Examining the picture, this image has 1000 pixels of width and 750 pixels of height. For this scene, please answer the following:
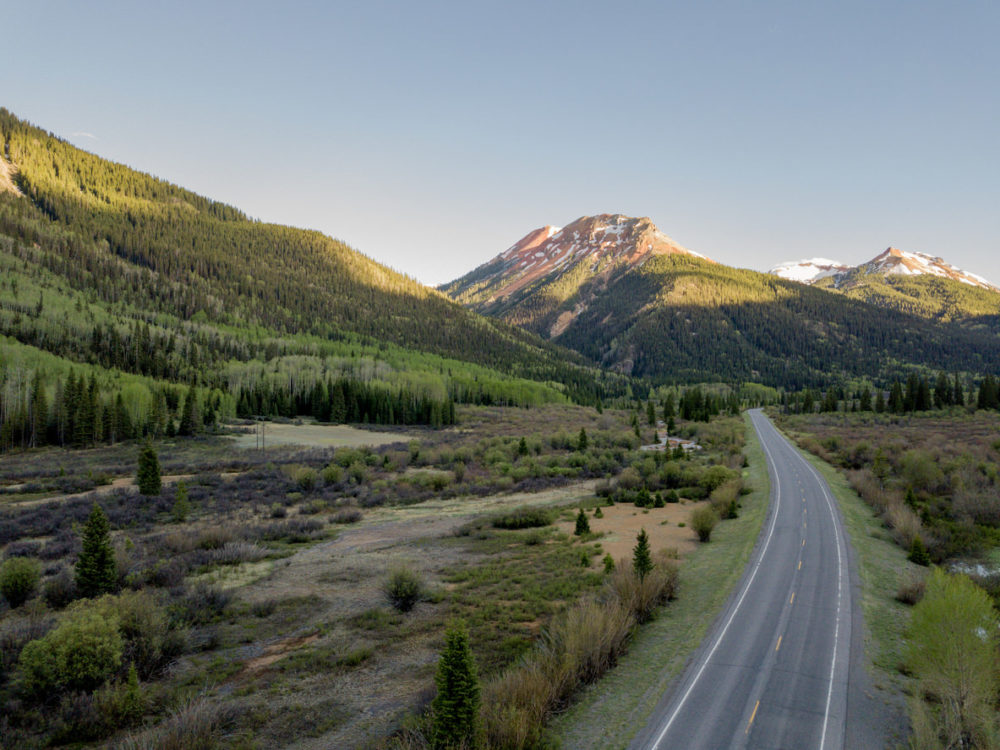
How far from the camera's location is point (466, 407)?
5226 inches

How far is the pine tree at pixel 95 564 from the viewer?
18109 mm

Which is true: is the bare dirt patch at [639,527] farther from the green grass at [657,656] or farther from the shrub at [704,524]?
the green grass at [657,656]

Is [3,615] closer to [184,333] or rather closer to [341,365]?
[341,365]

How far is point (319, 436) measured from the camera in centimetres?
8675

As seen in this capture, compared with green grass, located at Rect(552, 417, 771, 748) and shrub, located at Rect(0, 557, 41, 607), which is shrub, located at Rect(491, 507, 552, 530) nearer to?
green grass, located at Rect(552, 417, 771, 748)

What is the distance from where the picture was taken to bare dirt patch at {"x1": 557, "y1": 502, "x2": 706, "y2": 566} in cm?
2816

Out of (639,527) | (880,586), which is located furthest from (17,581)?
(880,586)

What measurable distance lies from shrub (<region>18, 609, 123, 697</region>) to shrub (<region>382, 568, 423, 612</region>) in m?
8.45

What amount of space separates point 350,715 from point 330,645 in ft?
14.1

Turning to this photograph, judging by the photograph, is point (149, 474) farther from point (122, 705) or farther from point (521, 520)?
point (122, 705)

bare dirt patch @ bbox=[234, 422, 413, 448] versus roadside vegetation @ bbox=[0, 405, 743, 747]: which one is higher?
bare dirt patch @ bbox=[234, 422, 413, 448]

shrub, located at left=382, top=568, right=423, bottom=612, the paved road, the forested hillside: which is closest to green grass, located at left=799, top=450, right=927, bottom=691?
the paved road

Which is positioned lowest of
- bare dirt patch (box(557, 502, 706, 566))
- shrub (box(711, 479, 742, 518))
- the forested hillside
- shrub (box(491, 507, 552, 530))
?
bare dirt patch (box(557, 502, 706, 566))

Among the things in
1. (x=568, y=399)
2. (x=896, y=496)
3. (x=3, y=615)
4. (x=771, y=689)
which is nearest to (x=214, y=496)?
(x=3, y=615)
